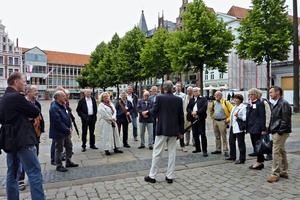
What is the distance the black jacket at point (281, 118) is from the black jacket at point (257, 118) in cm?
89

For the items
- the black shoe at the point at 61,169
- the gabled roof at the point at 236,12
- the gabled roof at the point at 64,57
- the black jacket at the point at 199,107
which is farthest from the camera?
the gabled roof at the point at 64,57

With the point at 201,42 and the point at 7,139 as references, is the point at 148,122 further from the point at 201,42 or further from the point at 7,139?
the point at 201,42

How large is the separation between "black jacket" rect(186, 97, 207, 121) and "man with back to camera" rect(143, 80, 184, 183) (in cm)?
226

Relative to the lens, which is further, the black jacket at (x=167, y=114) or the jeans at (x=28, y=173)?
the black jacket at (x=167, y=114)

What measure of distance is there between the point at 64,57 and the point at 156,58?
65.2 m

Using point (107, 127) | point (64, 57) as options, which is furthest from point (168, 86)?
point (64, 57)

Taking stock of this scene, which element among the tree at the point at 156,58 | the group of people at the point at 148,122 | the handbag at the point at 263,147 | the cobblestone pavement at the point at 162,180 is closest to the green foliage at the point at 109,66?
the tree at the point at 156,58

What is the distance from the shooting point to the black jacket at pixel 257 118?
6.22m

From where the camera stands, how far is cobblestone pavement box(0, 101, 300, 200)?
4617 millimetres

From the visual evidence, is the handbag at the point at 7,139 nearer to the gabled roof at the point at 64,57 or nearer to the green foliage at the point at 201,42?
the green foliage at the point at 201,42

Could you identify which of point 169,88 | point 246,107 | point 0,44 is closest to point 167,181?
point 169,88

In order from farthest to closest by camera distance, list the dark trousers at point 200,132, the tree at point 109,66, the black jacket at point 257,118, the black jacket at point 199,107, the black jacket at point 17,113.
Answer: the tree at point 109,66 → the black jacket at point 199,107 → the dark trousers at point 200,132 → the black jacket at point 257,118 → the black jacket at point 17,113

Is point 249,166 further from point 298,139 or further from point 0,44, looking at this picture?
point 0,44

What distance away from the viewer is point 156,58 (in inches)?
1323
